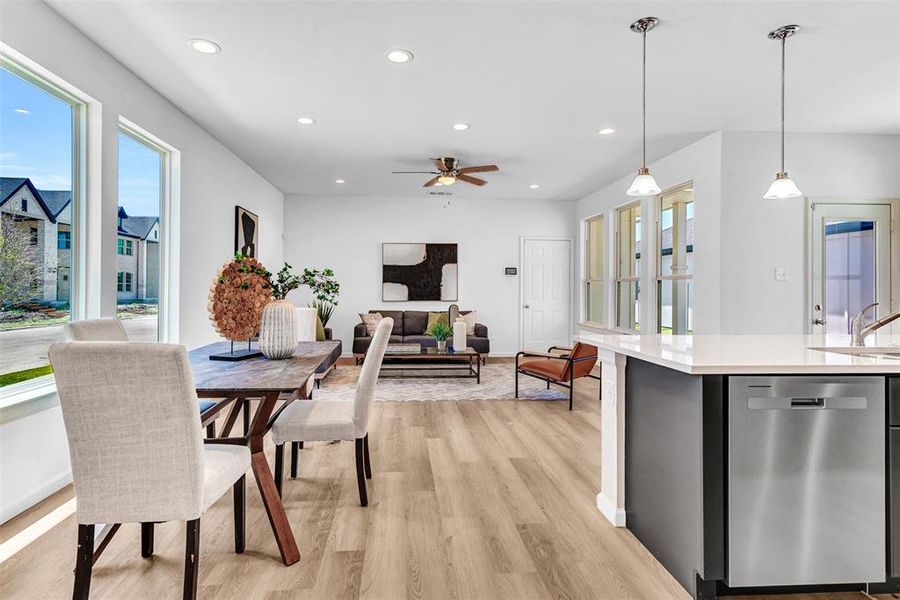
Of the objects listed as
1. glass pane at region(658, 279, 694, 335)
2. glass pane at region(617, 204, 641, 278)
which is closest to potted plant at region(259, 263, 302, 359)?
glass pane at region(658, 279, 694, 335)

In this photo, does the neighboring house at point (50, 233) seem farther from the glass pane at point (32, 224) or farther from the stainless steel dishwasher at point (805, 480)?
the stainless steel dishwasher at point (805, 480)

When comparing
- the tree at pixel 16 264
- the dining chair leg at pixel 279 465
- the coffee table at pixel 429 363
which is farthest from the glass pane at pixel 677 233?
the tree at pixel 16 264

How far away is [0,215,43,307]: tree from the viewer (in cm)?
240

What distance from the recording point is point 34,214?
2576 mm

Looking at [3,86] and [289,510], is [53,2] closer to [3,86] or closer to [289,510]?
[3,86]

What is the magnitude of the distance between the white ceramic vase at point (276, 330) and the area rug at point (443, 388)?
2347 mm

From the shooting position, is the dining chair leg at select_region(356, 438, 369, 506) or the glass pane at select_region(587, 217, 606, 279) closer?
the dining chair leg at select_region(356, 438, 369, 506)

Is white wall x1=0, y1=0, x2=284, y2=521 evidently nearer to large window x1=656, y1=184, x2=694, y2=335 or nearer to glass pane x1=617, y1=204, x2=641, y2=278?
large window x1=656, y1=184, x2=694, y2=335

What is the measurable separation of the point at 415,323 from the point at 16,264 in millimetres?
5348

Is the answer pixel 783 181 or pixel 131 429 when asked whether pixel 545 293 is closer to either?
pixel 783 181

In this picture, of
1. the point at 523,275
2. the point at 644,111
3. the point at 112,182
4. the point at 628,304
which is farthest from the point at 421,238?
the point at 112,182

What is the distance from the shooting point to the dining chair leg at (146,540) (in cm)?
192

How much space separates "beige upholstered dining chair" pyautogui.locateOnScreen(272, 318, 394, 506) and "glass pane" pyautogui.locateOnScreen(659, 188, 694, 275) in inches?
154

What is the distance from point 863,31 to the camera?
269cm
